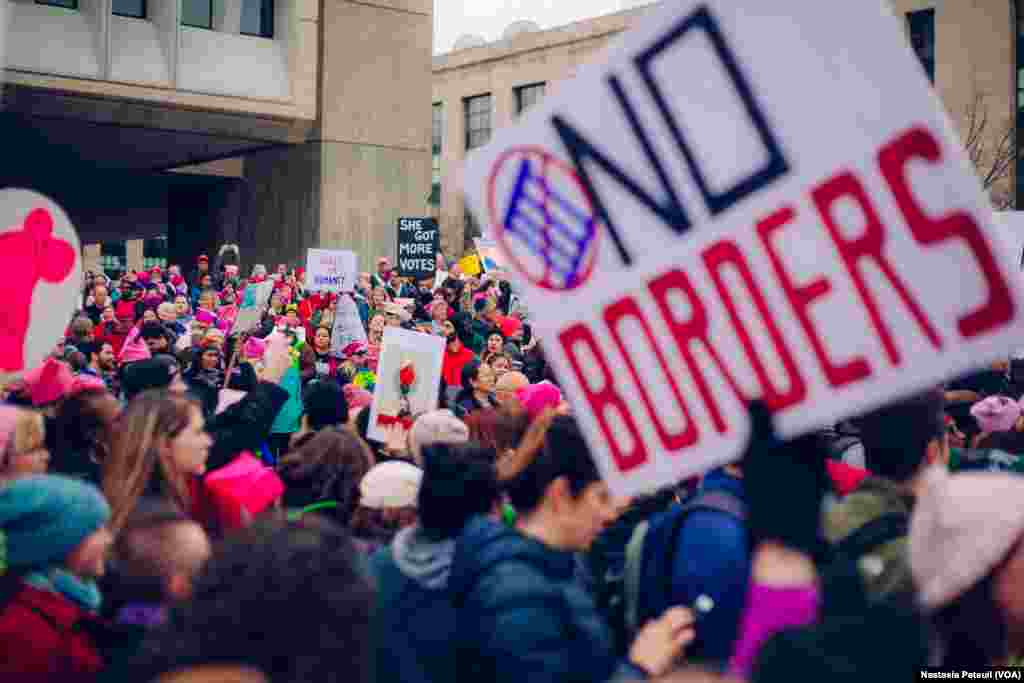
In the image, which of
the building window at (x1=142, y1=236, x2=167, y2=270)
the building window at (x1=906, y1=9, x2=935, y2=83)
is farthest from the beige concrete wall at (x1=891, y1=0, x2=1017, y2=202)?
the building window at (x1=142, y1=236, x2=167, y2=270)

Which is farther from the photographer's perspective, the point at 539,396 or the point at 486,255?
the point at 486,255

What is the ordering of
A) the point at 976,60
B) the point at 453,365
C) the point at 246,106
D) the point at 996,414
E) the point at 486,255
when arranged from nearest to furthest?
the point at 996,414 → the point at 453,365 → the point at 486,255 → the point at 246,106 → the point at 976,60

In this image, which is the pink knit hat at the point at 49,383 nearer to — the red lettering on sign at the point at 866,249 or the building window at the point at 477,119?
the red lettering on sign at the point at 866,249

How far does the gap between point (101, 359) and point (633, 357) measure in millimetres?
7247

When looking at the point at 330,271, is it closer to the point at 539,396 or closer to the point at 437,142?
the point at 539,396

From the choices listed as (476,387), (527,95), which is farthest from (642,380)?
(527,95)

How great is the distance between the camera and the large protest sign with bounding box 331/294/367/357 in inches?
431

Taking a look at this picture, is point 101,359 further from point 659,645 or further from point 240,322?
point 659,645

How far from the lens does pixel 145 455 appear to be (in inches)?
137

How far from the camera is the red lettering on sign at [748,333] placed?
2.38 m

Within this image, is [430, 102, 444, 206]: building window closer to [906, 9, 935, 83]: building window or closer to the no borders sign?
[906, 9, 935, 83]: building window

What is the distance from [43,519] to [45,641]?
31 centimetres

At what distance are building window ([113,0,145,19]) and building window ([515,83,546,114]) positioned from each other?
72.9 feet

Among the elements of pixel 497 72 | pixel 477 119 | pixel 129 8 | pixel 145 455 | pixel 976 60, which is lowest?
pixel 145 455
